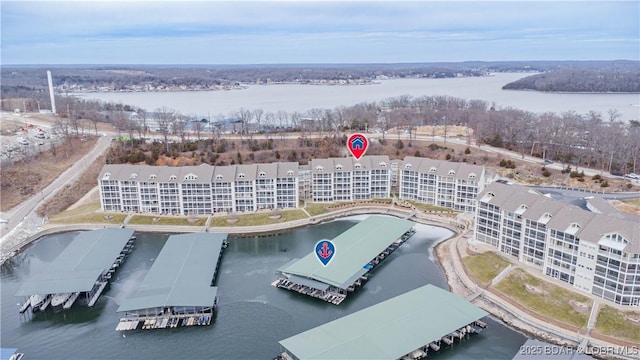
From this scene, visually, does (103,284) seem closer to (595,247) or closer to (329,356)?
(329,356)

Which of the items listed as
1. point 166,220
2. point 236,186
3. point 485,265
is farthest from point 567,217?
point 166,220

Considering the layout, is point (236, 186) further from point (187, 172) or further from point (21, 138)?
point (21, 138)

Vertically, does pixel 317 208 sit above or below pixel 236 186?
below

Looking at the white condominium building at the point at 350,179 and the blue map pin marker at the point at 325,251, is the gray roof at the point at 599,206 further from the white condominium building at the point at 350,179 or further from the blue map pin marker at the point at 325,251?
the white condominium building at the point at 350,179

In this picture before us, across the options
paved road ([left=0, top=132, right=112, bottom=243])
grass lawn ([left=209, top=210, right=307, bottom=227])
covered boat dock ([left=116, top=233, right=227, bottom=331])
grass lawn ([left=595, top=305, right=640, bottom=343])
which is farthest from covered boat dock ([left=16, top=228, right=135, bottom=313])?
grass lawn ([left=595, top=305, right=640, bottom=343])

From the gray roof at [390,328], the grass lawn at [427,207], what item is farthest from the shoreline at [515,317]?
the grass lawn at [427,207]
